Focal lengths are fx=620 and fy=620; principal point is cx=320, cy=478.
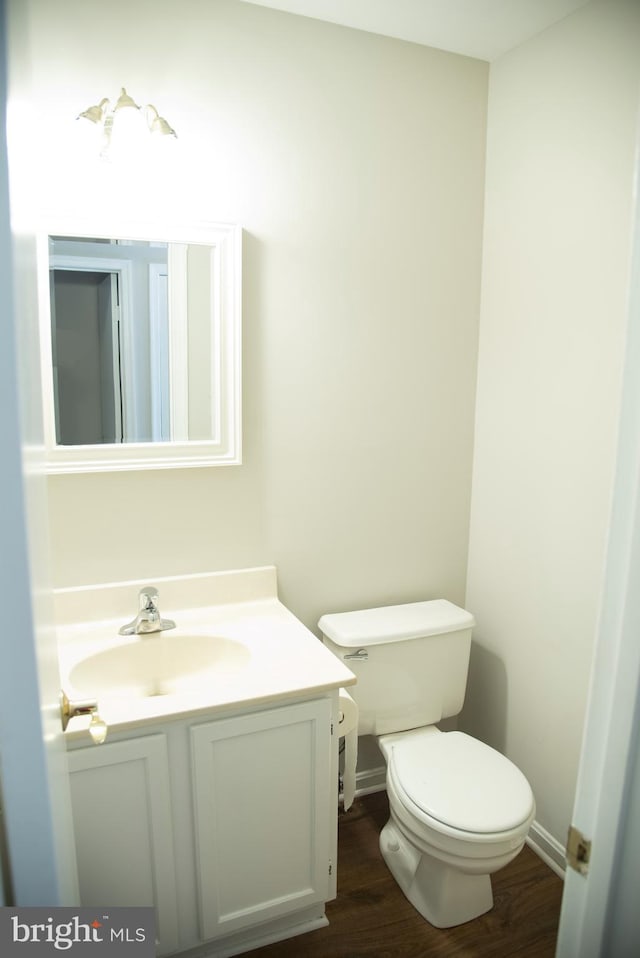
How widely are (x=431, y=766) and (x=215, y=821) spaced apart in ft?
2.14

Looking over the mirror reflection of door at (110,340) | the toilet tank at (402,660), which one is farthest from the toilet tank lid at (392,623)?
the mirror reflection of door at (110,340)

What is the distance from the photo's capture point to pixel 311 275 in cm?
194

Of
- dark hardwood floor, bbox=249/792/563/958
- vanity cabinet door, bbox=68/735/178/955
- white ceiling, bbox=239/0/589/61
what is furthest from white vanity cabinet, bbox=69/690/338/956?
white ceiling, bbox=239/0/589/61

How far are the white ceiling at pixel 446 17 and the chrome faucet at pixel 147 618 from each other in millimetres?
1687

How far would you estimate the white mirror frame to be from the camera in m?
1.62

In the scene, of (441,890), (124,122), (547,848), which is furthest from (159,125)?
(547,848)

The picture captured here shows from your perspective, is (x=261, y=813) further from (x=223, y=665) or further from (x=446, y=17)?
(x=446, y=17)

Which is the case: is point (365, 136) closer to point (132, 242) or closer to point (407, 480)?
point (132, 242)

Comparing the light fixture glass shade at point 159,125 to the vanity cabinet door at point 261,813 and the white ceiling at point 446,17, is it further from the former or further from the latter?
the vanity cabinet door at point 261,813

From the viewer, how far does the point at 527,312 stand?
6.55 feet

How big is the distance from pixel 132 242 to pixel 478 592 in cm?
166

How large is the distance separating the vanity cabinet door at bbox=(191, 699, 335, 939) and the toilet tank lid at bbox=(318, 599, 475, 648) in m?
0.41

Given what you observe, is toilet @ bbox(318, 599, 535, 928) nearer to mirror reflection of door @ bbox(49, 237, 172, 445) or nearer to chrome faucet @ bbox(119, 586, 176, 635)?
chrome faucet @ bbox(119, 586, 176, 635)

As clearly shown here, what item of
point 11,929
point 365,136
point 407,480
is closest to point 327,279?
point 365,136
